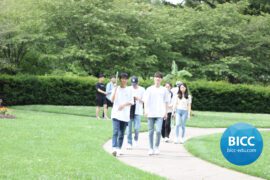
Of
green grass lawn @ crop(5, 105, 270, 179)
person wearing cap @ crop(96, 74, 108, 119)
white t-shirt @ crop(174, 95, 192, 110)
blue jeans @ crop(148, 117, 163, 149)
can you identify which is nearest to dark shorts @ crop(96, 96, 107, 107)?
person wearing cap @ crop(96, 74, 108, 119)

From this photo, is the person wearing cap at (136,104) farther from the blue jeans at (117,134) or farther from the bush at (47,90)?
the bush at (47,90)

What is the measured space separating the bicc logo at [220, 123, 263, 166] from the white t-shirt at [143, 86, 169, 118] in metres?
4.82

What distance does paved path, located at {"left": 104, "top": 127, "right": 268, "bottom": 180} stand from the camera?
9992 mm

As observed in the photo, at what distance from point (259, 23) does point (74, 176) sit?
36.7 metres

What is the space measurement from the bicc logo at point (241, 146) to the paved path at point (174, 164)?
177cm

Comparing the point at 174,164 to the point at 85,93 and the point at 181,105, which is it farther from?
the point at 85,93

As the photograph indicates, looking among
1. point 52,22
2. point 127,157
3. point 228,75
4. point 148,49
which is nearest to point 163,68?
point 148,49

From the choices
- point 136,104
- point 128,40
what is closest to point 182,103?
point 136,104

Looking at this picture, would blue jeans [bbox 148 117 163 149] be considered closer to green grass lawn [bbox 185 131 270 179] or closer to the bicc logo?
green grass lawn [bbox 185 131 270 179]

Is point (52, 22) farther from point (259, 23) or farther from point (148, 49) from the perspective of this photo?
point (259, 23)

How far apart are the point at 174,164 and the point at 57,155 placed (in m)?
2.46

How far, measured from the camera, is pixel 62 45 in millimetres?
37250

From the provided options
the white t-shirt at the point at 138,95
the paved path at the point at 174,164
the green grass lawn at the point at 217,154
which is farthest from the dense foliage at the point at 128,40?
the paved path at the point at 174,164

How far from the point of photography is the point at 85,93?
1329 inches
